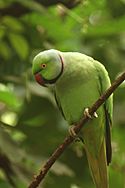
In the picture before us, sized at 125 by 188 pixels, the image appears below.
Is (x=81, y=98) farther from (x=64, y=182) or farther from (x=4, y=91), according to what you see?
(x=64, y=182)

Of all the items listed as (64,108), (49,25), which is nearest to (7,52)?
(49,25)

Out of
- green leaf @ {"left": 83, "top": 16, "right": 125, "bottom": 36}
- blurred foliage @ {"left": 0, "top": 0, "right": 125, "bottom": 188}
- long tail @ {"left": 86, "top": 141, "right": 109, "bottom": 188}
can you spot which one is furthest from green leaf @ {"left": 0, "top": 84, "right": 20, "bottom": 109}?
green leaf @ {"left": 83, "top": 16, "right": 125, "bottom": 36}

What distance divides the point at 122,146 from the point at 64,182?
41cm

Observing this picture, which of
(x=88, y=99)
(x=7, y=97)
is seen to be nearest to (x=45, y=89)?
(x=7, y=97)

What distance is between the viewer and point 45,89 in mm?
2434

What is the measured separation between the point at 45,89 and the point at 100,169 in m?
0.82

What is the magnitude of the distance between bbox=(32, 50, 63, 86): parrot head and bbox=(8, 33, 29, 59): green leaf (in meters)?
0.76

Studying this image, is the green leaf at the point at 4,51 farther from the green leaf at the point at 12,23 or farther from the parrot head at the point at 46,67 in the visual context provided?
the parrot head at the point at 46,67

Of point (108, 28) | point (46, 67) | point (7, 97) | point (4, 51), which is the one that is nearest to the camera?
point (46, 67)

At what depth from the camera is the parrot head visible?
1.59m

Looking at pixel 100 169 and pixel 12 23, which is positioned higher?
pixel 12 23

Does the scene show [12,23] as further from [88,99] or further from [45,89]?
[88,99]

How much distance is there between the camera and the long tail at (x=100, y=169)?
1652 mm

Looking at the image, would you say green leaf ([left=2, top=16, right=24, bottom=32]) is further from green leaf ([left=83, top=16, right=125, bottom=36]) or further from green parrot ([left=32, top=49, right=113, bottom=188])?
green parrot ([left=32, top=49, right=113, bottom=188])
